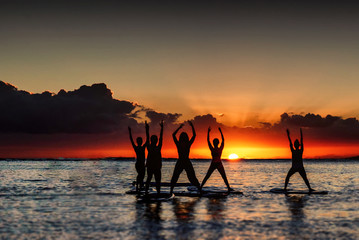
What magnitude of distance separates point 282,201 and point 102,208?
8284mm

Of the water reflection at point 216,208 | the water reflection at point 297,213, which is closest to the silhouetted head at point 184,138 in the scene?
the water reflection at point 216,208

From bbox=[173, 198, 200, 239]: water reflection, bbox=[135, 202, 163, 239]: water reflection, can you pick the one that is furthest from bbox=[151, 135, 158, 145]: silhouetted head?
bbox=[173, 198, 200, 239]: water reflection

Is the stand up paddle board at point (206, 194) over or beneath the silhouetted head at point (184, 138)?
beneath

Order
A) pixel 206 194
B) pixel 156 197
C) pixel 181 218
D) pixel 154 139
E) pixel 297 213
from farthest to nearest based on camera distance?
1. pixel 206 194
2. pixel 156 197
3. pixel 154 139
4. pixel 297 213
5. pixel 181 218

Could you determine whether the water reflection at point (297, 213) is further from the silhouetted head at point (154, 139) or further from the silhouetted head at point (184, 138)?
the silhouetted head at point (154, 139)

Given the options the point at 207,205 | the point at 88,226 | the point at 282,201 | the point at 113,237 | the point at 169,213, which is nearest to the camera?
the point at 113,237

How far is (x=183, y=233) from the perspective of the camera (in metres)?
11.3

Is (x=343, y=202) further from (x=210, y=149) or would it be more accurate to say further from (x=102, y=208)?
(x=102, y=208)

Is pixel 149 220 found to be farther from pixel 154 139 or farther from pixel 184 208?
pixel 154 139

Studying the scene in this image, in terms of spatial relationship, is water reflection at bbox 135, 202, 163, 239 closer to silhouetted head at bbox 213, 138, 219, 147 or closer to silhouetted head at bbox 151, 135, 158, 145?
silhouetted head at bbox 151, 135, 158, 145

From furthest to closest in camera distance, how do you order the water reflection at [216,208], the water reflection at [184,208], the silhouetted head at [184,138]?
1. the silhouetted head at [184,138]
2. the water reflection at [216,208]
3. the water reflection at [184,208]

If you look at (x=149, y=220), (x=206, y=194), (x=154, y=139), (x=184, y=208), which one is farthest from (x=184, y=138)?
(x=149, y=220)

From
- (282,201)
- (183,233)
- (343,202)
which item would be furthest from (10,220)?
(343,202)

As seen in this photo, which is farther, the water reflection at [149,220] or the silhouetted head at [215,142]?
the silhouetted head at [215,142]
